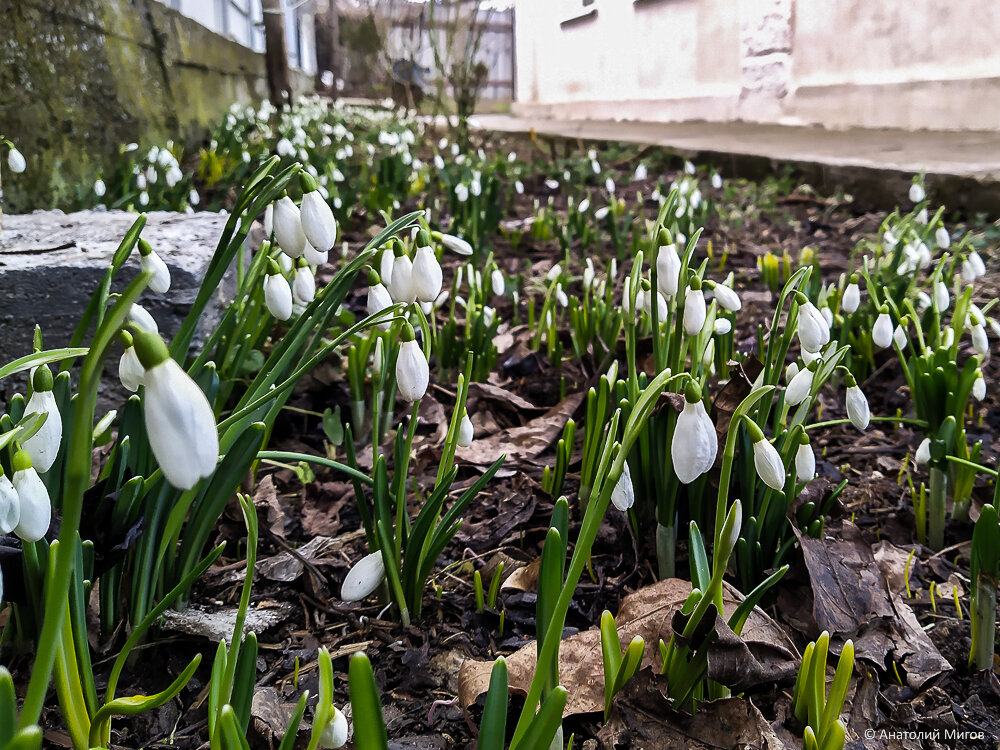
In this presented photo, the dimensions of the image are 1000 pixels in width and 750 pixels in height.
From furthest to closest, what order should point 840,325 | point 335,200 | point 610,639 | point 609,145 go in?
1. point 609,145
2. point 335,200
3. point 840,325
4. point 610,639

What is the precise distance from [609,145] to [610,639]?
739cm

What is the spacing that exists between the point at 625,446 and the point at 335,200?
3388 millimetres

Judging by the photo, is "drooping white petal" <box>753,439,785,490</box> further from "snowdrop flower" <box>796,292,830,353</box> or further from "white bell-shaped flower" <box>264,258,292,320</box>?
"white bell-shaped flower" <box>264,258,292,320</box>

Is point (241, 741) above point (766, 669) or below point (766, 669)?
above

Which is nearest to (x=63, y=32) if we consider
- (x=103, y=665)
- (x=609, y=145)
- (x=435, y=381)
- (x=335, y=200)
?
(x=335, y=200)

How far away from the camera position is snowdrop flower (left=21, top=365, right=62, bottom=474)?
0.83 m

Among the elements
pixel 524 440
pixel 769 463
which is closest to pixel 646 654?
pixel 769 463

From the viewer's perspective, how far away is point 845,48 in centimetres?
586

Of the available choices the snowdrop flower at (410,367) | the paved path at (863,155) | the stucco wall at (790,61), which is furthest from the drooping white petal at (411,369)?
the stucco wall at (790,61)

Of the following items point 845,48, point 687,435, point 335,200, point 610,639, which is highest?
point 845,48

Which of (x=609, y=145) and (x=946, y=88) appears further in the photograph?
(x=609, y=145)

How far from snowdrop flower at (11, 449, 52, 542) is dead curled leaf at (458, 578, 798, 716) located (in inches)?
24.9

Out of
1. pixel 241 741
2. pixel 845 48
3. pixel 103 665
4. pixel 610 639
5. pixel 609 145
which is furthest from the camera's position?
pixel 609 145

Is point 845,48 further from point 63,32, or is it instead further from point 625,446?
point 625,446
